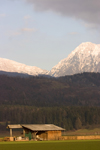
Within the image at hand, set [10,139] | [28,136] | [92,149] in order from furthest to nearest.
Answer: [28,136] < [10,139] < [92,149]

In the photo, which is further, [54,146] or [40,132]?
[40,132]

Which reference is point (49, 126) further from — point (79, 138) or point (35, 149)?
point (35, 149)

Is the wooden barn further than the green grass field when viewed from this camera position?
Yes

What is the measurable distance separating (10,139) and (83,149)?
38698 millimetres

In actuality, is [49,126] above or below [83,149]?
above

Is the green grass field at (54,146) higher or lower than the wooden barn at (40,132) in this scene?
lower

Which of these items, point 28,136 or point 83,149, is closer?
point 83,149

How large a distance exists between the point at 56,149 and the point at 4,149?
22.6 feet

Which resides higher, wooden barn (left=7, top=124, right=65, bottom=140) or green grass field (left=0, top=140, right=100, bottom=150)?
wooden barn (left=7, top=124, right=65, bottom=140)

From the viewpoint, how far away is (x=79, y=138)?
84812 millimetres

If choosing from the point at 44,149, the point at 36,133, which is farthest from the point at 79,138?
the point at 44,149

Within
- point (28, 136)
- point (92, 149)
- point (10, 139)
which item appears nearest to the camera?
point (92, 149)

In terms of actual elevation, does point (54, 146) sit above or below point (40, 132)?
below

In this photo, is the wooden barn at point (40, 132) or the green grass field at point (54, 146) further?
the wooden barn at point (40, 132)
